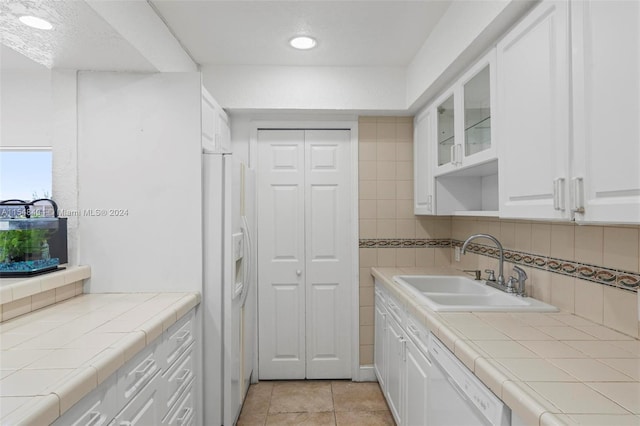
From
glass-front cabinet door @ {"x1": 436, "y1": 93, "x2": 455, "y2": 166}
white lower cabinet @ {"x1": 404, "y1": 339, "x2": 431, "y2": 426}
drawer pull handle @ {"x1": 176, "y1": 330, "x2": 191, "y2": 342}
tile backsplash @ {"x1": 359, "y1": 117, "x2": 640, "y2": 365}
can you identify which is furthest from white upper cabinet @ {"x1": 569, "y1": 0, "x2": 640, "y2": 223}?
drawer pull handle @ {"x1": 176, "y1": 330, "x2": 191, "y2": 342}

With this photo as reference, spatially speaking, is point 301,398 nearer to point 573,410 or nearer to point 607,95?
point 573,410

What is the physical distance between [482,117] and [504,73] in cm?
28

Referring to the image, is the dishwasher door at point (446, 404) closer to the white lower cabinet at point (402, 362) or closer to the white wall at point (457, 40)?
the white lower cabinet at point (402, 362)

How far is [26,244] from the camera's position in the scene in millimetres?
1779

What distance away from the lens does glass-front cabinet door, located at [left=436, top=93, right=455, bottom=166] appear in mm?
2330

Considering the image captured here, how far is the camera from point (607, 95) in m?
1.09

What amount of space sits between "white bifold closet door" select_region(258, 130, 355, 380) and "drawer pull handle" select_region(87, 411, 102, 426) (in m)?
2.01

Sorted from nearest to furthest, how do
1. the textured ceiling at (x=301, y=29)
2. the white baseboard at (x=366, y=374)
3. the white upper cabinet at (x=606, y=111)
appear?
the white upper cabinet at (x=606, y=111) → the textured ceiling at (x=301, y=29) → the white baseboard at (x=366, y=374)

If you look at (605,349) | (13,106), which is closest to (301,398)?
(605,349)

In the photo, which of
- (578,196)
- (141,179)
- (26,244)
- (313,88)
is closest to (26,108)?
(141,179)

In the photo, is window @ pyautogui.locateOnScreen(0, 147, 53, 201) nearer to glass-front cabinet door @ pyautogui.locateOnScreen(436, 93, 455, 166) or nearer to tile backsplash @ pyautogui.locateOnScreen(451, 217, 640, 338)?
glass-front cabinet door @ pyautogui.locateOnScreen(436, 93, 455, 166)

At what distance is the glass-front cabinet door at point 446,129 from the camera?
91.7 inches

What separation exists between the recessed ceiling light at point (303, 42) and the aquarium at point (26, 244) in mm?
1740

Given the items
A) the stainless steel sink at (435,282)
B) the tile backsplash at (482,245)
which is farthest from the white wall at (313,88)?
the stainless steel sink at (435,282)
